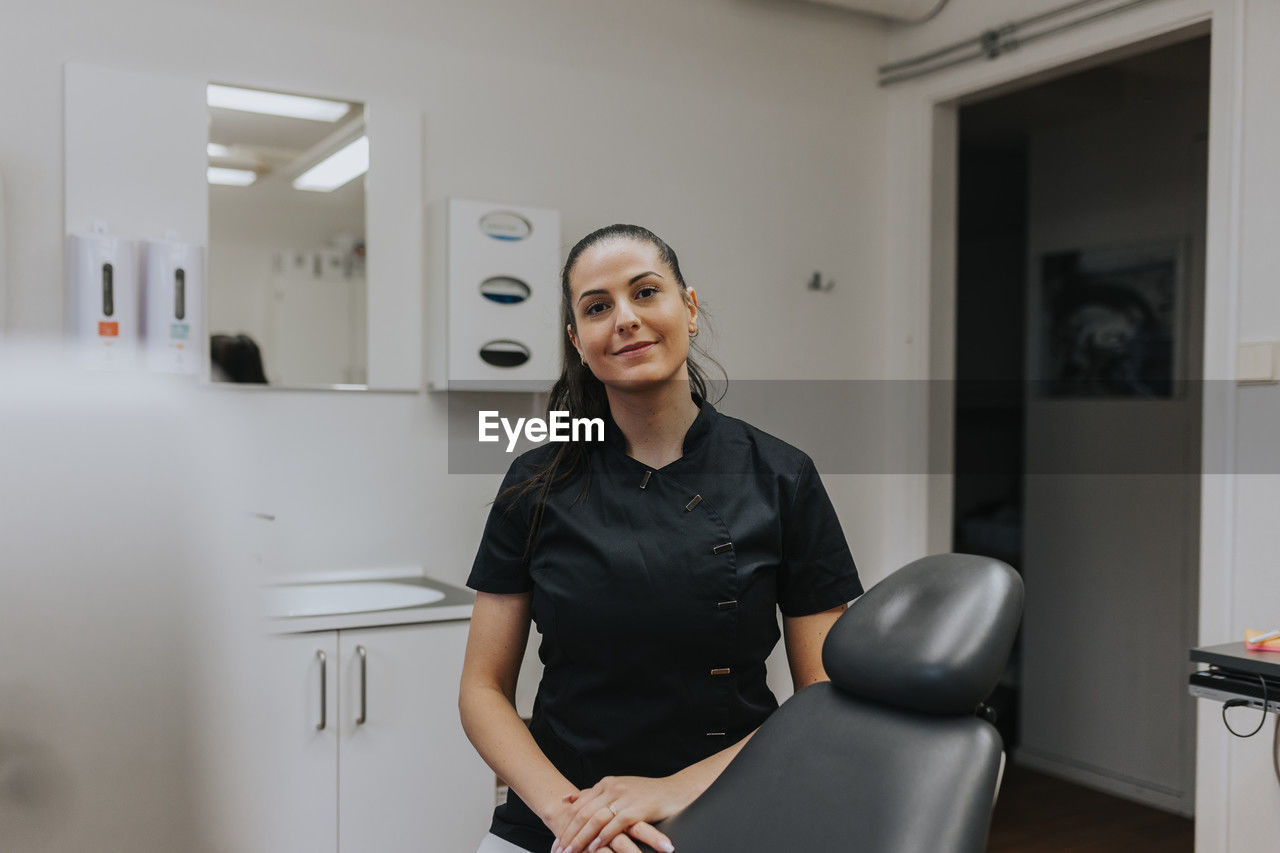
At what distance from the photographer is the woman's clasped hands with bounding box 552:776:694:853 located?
125cm

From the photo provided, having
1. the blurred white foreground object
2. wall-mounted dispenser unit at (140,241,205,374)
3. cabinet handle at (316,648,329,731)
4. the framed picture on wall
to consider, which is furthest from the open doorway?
the blurred white foreground object

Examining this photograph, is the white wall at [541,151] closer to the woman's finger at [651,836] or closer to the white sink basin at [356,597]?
the white sink basin at [356,597]

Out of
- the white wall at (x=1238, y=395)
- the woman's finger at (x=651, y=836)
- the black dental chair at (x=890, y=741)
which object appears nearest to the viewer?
the black dental chair at (x=890, y=741)

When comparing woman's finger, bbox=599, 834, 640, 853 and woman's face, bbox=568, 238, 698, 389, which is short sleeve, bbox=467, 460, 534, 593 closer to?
woman's face, bbox=568, 238, 698, 389

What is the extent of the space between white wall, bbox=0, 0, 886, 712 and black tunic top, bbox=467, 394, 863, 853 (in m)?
1.01

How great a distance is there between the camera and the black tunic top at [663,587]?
140cm

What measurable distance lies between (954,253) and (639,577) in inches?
97.2

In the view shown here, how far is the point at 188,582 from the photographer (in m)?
0.53

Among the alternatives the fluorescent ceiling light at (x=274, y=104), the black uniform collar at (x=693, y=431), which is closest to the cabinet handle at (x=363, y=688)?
the black uniform collar at (x=693, y=431)

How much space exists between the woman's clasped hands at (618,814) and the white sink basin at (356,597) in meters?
1.06

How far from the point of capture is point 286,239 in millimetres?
2588

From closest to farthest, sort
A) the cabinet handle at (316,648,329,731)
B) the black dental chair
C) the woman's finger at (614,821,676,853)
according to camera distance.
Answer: the black dental chair → the woman's finger at (614,821,676,853) → the cabinet handle at (316,648,329,731)

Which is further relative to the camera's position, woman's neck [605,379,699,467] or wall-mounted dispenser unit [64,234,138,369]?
wall-mounted dispenser unit [64,234,138,369]

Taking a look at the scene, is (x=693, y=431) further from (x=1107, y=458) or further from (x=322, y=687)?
(x=1107, y=458)
